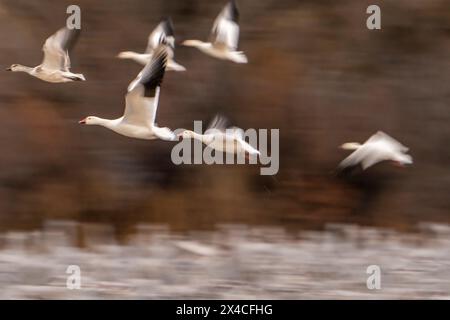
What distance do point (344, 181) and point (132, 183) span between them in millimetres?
1411

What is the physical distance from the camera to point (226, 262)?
31.7 feet

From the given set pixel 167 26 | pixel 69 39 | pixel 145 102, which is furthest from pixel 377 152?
pixel 69 39

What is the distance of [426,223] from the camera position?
10.3 m

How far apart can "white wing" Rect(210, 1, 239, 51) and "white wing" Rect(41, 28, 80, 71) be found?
2.94ft

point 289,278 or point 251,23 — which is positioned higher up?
point 251,23

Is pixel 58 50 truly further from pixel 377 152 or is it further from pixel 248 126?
pixel 377 152

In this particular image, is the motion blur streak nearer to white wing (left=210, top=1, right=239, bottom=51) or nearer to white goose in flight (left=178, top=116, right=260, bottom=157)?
white wing (left=210, top=1, right=239, bottom=51)

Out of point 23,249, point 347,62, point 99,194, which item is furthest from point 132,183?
point 347,62

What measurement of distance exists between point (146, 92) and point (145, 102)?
0.07 meters

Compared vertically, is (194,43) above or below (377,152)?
above

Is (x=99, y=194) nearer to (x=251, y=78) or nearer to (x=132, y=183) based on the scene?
(x=132, y=183)

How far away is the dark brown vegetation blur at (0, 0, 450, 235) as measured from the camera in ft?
33.3

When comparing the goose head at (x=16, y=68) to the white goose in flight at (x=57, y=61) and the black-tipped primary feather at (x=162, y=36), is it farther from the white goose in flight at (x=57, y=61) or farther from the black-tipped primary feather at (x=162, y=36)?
the black-tipped primary feather at (x=162, y=36)

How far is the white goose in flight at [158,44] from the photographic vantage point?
973 cm
